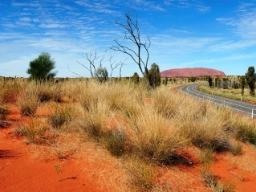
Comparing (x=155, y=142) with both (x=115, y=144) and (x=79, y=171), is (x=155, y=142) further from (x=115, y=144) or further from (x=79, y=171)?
(x=79, y=171)

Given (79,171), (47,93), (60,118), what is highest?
(47,93)

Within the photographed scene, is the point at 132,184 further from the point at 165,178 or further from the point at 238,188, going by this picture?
the point at 238,188

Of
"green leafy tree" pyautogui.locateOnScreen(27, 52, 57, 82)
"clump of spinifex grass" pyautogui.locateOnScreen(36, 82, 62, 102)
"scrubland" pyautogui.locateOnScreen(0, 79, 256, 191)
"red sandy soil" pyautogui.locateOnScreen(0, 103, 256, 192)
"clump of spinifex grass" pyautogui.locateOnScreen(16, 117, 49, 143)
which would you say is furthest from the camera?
"green leafy tree" pyautogui.locateOnScreen(27, 52, 57, 82)

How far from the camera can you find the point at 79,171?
467cm

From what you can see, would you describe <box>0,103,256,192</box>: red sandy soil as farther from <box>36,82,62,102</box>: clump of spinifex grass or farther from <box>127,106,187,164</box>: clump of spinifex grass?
<box>36,82,62,102</box>: clump of spinifex grass

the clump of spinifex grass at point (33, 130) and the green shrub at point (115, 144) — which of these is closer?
the green shrub at point (115, 144)

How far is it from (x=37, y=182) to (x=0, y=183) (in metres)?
0.59

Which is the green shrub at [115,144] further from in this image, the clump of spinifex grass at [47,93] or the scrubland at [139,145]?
the clump of spinifex grass at [47,93]

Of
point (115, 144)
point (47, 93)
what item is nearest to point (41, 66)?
point (47, 93)

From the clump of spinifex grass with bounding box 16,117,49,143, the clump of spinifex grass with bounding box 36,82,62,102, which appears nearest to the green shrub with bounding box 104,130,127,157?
the clump of spinifex grass with bounding box 16,117,49,143

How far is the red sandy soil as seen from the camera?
425 cm

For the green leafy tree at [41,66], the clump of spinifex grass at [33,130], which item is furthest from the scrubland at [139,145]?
the green leafy tree at [41,66]

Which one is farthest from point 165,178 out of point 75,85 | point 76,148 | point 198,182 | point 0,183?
point 75,85

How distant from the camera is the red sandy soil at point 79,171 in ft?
14.0
